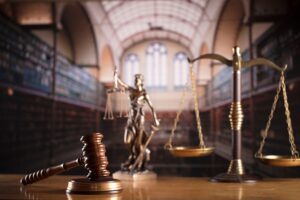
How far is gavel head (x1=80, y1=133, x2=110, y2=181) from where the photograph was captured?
1.87 meters

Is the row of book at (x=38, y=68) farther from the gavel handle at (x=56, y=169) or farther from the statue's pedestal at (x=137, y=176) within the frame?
the gavel handle at (x=56, y=169)

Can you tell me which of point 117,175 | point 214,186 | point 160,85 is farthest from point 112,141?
point 214,186

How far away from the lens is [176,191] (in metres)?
1.90

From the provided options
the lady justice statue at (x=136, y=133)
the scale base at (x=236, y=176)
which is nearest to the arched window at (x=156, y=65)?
the lady justice statue at (x=136, y=133)

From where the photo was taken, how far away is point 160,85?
3652 millimetres

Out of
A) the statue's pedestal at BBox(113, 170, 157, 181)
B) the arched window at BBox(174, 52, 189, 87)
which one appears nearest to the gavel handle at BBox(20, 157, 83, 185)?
the statue's pedestal at BBox(113, 170, 157, 181)

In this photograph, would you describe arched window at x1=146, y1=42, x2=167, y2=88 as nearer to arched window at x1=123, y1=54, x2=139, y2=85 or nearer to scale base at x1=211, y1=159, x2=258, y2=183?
arched window at x1=123, y1=54, x2=139, y2=85

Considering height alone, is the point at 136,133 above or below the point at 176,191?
above

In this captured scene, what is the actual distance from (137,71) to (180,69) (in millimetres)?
471

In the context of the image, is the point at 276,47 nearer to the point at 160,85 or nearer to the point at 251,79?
the point at 251,79

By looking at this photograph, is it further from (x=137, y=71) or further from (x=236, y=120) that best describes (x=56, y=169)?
(x=137, y=71)

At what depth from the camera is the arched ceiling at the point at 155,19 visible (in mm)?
3829

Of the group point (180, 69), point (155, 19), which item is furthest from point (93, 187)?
point (155, 19)

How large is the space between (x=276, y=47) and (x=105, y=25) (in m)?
1.90
